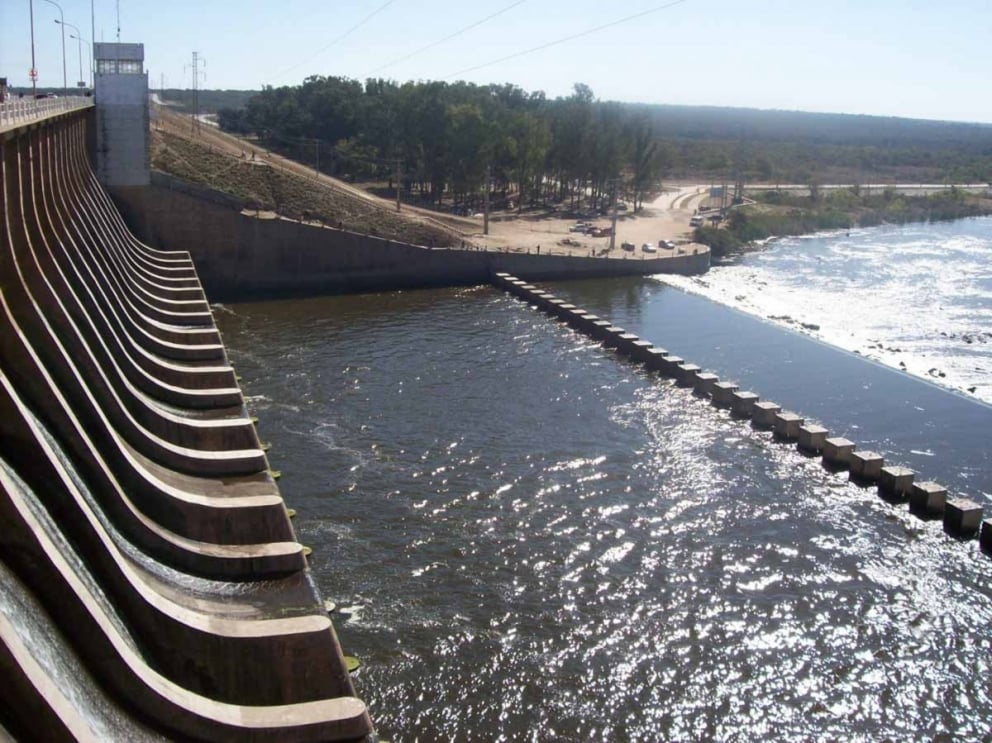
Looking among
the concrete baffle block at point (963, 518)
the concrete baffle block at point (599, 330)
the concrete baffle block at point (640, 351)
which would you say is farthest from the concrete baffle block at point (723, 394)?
the concrete baffle block at point (963, 518)

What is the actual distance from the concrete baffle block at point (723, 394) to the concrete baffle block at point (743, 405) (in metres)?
0.34

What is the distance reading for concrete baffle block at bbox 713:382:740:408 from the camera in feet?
102

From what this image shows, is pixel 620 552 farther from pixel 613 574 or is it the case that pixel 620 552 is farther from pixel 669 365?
pixel 669 365

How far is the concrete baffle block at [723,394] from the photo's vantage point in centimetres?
3103

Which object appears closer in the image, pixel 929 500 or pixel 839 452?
pixel 929 500

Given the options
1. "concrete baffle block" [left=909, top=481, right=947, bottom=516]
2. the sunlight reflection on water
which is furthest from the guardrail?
"concrete baffle block" [left=909, top=481, right=947, bottom=516]

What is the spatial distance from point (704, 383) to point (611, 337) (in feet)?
23.8

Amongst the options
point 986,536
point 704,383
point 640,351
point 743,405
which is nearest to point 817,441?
point 743,405

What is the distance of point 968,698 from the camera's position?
53.1 feet

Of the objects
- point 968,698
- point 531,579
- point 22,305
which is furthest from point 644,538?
point 22,305

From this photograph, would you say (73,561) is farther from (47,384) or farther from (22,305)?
(22,305)

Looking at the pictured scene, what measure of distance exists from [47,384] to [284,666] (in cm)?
635

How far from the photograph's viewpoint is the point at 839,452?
26219 millimetres

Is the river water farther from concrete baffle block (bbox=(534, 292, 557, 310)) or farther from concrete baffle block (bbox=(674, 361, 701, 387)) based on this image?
concrete baffle block (bbox=(534, 292, 557, 310))
